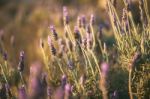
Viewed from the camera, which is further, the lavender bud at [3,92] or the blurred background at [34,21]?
the blurred background at [34,21]

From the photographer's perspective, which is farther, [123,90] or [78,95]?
[123,90]

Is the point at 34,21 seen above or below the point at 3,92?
above

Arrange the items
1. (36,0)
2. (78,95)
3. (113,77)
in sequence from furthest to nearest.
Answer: (36,0), (113,77), (78,95)

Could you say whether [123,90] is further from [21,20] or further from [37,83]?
[21,20]

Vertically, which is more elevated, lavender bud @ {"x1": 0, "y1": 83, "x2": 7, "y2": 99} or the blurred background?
the blurred background

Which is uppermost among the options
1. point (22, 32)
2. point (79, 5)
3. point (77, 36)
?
point (79, 5)

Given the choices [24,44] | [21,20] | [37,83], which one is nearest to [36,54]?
[24,44]

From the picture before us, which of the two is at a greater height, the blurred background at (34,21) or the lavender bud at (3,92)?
the blurred background at (34,21)

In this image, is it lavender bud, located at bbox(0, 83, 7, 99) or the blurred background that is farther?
the blurred background
